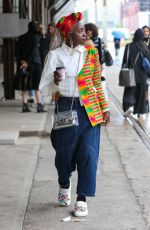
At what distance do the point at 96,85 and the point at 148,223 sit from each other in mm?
1285

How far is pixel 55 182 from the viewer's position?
7.43 m

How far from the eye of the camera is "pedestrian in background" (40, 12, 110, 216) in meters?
5.97

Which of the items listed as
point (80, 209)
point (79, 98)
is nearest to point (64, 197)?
point (80, 209)

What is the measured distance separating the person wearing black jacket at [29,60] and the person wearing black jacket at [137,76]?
1801mm

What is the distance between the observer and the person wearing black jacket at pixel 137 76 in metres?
12.5

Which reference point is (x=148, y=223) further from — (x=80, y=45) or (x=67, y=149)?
(x=80, y=45)

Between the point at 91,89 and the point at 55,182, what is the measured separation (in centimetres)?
176

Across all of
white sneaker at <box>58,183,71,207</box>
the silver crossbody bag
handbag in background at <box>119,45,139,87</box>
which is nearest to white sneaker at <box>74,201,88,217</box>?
white sneaker at <box>58,183,71,207</box>

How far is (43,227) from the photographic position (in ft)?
→ 18.7

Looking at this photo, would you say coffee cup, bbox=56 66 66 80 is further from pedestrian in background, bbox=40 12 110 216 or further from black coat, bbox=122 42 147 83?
black coat, bbox=122 42 147 83

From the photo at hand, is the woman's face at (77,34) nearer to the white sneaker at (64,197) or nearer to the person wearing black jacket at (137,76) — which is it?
the white sneaker at (64,197)

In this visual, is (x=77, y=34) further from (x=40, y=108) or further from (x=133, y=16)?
(x=133, y=16)

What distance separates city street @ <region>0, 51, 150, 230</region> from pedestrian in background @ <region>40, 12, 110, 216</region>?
0.32m

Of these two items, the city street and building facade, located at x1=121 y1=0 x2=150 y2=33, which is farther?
building facade, located at x1=121 y1=0 x2=150 y2=33
